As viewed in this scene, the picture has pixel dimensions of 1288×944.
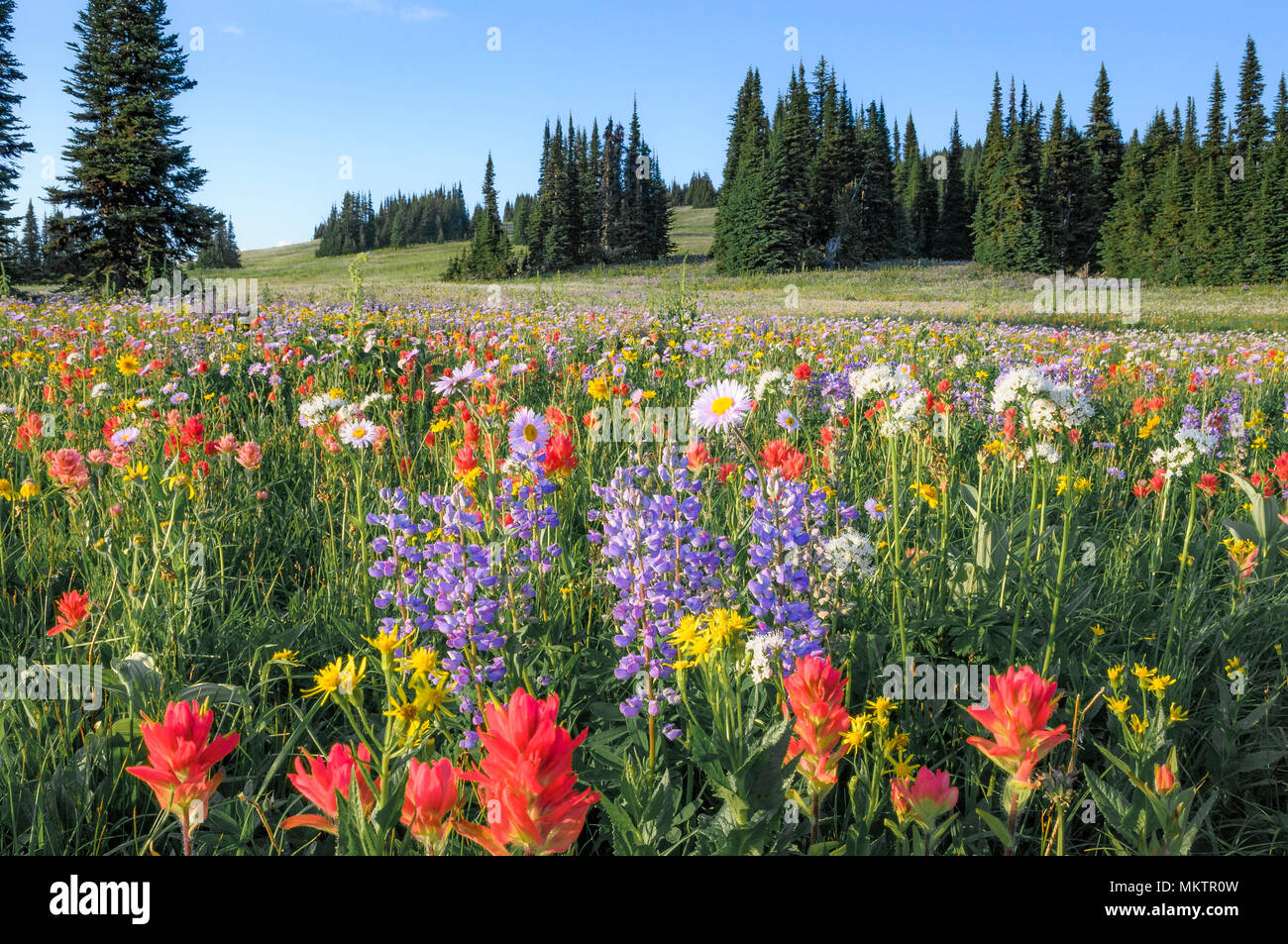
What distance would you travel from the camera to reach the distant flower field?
1.11 m

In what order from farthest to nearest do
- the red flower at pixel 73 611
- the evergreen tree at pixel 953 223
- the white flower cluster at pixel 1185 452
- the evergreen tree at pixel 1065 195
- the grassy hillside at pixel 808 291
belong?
1. the evergreen tree at pixel 953 223
2. the evergreen tree at pixel 1065 195
3. the grassy hillside at pixel 808 291
4. the white flower cluster at pixel 1185 452
5. the red flower at pixel 73 611

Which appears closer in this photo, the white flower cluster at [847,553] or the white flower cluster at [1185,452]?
the white flower cluster at [847,553]

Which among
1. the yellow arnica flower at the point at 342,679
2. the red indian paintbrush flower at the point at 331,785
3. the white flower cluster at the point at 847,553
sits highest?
the white flower cluster at the point at 847,553

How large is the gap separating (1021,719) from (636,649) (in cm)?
94

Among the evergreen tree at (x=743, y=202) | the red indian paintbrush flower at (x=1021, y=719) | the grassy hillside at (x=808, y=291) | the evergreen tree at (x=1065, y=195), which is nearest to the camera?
the red indian paintbrush flower at (x=1021, y=719)

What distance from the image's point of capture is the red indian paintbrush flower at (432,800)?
0.91 metres

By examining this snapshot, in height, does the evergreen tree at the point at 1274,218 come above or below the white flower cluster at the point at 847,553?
above

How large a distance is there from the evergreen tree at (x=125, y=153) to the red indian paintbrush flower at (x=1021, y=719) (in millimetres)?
28235

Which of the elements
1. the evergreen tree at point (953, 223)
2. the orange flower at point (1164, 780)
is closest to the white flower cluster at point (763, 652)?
the orange flower at point (1164, 780)

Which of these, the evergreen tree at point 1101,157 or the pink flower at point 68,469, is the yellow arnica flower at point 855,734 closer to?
the pink flower at point 68,469

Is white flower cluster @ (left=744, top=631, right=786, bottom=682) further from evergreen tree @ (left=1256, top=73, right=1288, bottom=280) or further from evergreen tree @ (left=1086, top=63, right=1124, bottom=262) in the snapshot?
evergreen tree @ (left=1086, top=63, right=1124, bottom=262)

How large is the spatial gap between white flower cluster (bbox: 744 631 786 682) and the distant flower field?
0.4 inches

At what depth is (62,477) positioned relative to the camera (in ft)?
7.69
